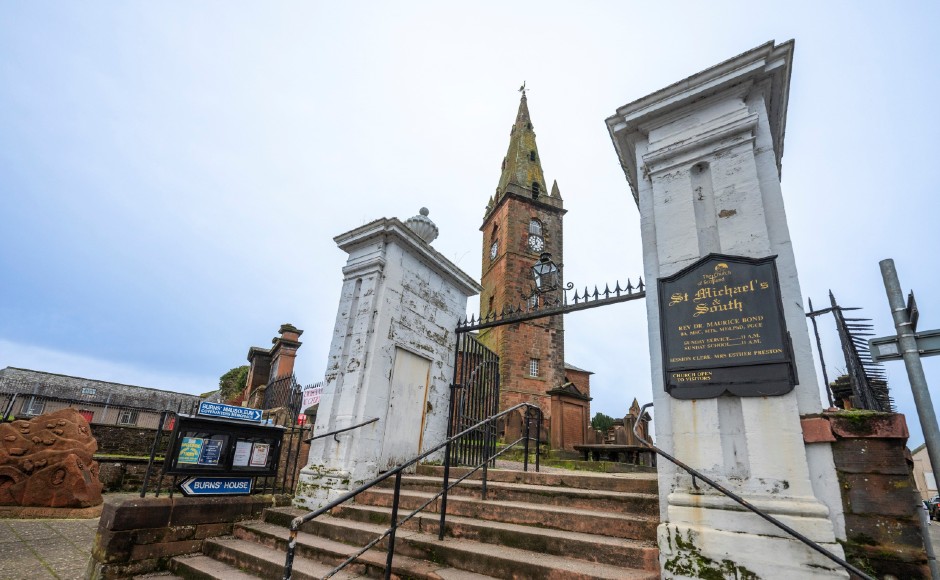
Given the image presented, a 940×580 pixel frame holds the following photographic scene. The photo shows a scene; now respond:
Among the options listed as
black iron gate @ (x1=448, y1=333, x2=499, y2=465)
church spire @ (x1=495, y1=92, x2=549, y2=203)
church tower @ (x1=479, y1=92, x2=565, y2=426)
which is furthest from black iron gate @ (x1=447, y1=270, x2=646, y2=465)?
church spire @ (x1=495, y1=92, x2=549, y2=203)

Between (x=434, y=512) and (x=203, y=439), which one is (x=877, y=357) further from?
(x=203, y=439)

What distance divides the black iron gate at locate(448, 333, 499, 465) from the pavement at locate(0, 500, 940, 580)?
4.59 m

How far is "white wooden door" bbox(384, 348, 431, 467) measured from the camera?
5977 millimetres

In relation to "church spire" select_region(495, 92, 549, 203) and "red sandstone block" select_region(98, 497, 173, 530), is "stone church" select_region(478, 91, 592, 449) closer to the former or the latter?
"church spire" select_region(495, 92, 549, 203)

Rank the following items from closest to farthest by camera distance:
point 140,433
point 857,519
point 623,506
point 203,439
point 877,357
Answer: point 857,519 < point 877,357 < point 623,506 < point 203,439 < point 140,433

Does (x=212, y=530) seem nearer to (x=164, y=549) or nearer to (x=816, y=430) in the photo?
(x=164, y=549)

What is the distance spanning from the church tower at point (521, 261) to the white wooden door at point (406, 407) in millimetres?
13452

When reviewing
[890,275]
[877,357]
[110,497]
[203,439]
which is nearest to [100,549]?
[203,439]

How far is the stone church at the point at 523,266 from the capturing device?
2311 cm

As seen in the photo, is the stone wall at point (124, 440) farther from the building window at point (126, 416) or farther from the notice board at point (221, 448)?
the building window at point (126, 416)

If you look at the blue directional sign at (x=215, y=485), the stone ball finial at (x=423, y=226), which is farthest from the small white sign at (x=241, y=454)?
the stone ball finial at (x=423, y=226)

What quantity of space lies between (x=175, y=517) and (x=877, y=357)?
271 inches

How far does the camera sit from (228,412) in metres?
5.32

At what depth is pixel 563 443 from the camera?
39.5 ft
